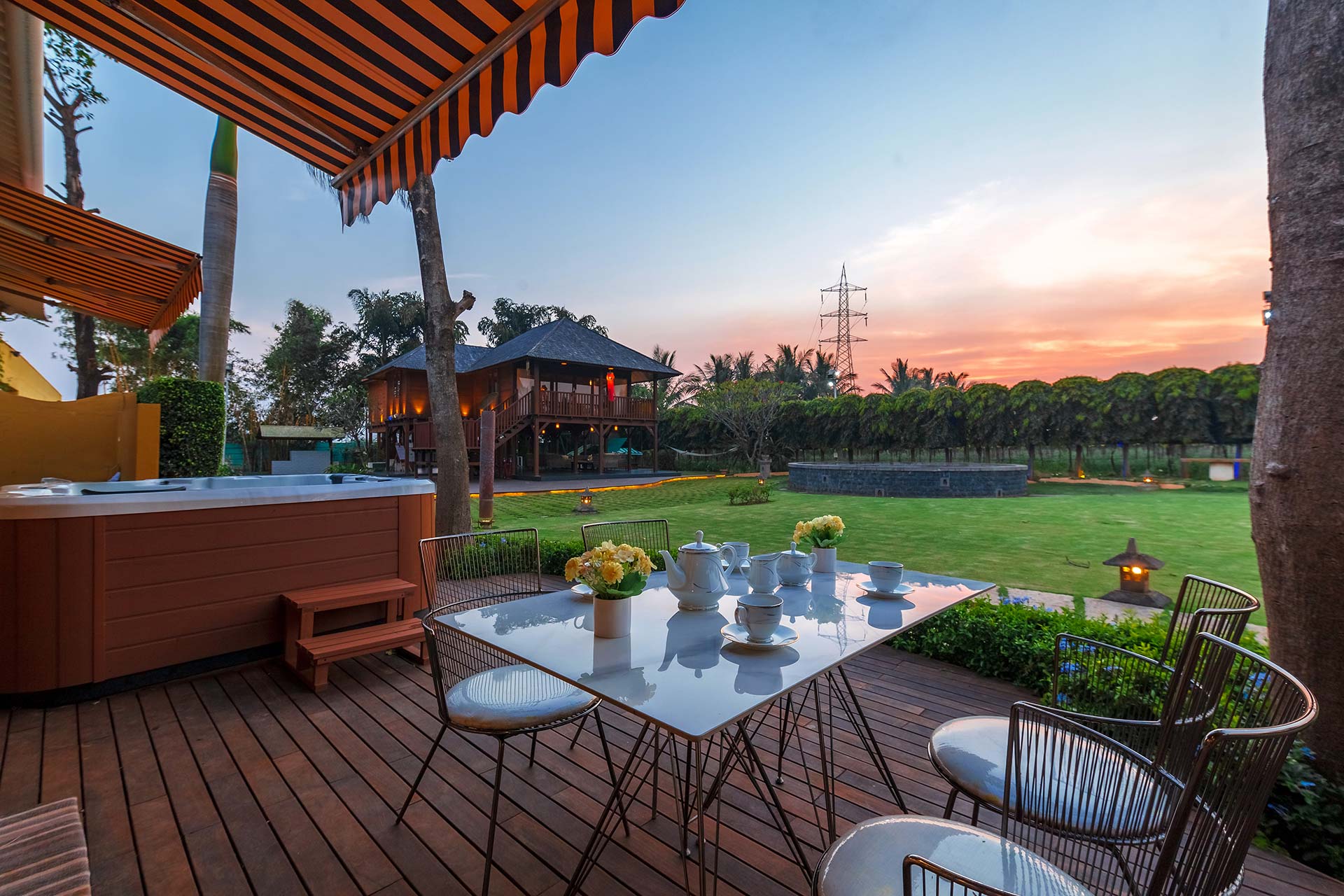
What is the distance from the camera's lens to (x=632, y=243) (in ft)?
49.1

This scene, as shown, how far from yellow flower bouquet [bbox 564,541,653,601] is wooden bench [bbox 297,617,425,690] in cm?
217

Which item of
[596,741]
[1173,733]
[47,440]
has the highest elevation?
[47,440]

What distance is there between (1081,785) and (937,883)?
0.67 m

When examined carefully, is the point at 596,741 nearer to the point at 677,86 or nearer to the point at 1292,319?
the point at 1292,319

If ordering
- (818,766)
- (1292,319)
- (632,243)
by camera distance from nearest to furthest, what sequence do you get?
(1292,319), (818,766), (632,243)

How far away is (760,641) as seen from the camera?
1569mm

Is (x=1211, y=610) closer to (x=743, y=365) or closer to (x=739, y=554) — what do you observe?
(x=739, y=554)

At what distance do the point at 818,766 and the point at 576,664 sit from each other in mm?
1539

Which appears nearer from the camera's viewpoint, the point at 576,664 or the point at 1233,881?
the point at 1233,881

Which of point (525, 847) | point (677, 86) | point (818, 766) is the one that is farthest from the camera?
point (677, 86)

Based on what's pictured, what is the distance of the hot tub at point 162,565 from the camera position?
2842 millimetres

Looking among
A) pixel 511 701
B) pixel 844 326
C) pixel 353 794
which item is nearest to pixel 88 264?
pixel 353 794

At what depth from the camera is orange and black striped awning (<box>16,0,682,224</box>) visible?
1.64 m

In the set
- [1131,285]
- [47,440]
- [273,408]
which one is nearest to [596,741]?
[47,440]
